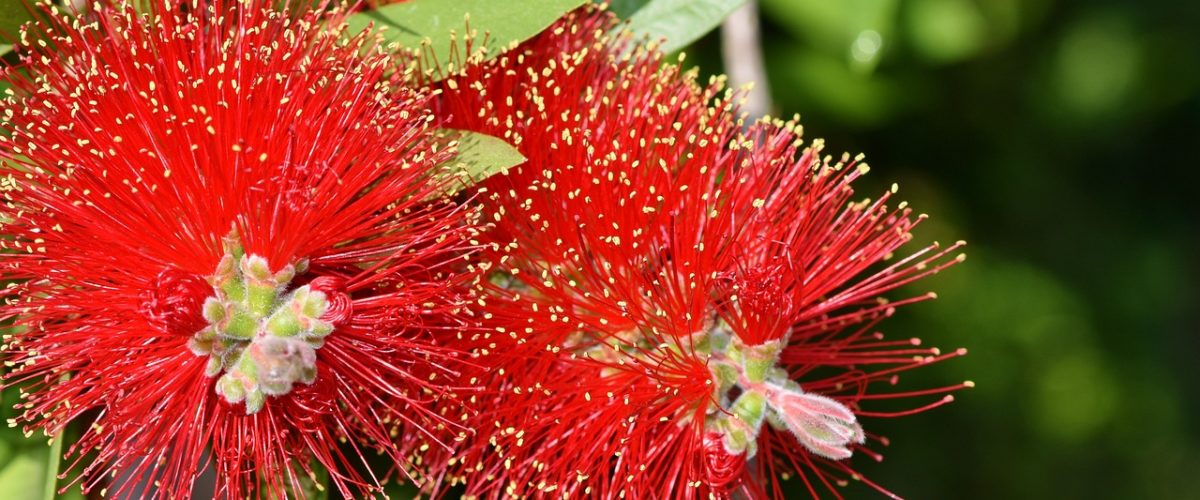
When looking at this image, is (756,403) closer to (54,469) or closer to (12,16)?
(54,469)

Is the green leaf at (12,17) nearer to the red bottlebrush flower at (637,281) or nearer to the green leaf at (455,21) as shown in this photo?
the green leaf at (455,21)

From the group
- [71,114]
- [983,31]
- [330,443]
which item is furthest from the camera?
[983,31]

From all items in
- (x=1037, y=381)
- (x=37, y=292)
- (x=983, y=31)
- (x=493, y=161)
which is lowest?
(x=37, y=292)

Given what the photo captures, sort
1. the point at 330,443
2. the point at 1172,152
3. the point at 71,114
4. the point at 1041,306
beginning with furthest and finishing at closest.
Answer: the point at 1172,152 < the point at 1041,306 < the point at 330,443 < the point at 71,114

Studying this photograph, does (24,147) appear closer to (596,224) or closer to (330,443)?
(330,443)

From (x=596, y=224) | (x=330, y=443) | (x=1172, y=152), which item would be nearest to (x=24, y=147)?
(x=330, y=443)

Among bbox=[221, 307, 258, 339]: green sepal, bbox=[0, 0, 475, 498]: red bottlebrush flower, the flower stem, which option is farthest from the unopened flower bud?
the flower stem
